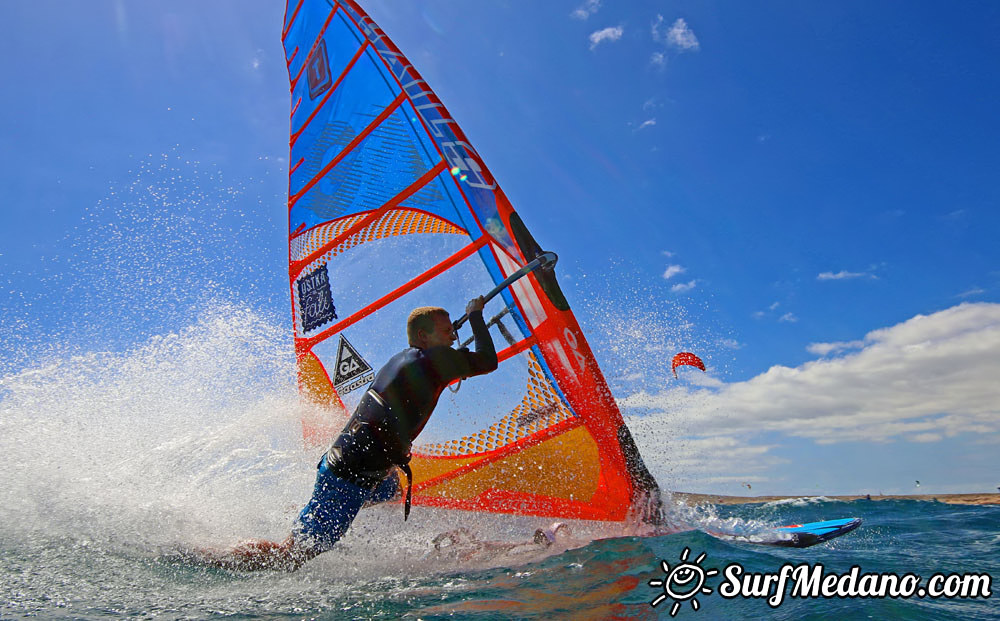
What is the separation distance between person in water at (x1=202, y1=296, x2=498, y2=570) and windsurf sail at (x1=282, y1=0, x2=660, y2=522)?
38.2 inches

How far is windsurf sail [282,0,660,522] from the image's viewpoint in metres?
4.13

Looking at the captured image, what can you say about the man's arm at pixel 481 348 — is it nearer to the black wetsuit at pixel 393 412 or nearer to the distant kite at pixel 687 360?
the black wetsuit at pixel 393 412

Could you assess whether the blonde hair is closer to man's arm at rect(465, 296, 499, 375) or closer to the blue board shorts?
man's arm at rect(465, 296, 499, 375)

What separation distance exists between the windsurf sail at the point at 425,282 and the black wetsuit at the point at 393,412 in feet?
3.25

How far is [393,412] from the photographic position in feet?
10.6

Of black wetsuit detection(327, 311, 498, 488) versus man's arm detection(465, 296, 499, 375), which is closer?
black wetsuit detection(327, 311, 498, 488)

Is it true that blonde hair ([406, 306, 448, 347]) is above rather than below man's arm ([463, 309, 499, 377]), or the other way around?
above

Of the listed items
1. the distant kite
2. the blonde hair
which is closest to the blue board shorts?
the blonde hair

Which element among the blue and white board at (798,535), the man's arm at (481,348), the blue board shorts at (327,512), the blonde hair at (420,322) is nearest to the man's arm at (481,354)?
the man's arm at (481,348)

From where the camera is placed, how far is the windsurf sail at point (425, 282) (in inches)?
163

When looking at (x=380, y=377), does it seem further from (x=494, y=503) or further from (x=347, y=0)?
(x=347, y=0)

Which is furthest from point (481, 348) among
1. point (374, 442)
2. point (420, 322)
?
point (374, 442)

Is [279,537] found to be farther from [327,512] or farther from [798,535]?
[798,535]

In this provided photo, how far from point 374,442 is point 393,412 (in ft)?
0.66
